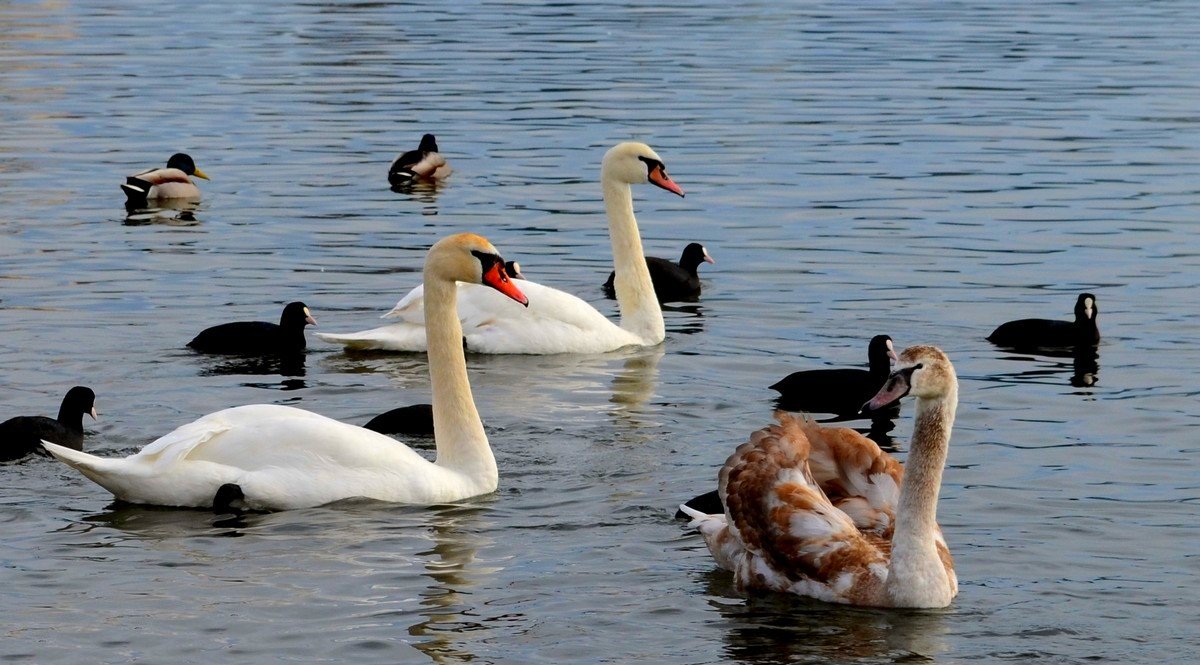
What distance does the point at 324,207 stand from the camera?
22312 mm

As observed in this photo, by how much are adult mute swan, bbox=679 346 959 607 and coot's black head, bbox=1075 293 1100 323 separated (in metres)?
5.78

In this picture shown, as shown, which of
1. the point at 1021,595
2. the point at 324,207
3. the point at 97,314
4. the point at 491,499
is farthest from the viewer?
the point at 324,207

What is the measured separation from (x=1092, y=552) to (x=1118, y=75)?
2527cm

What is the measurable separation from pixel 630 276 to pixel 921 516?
7.29m

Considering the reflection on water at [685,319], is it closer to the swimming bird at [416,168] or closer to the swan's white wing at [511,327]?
the swan's white wing at [511,327]

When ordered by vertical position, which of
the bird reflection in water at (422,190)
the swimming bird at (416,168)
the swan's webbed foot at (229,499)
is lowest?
the swan's webbed foot at (229,499)

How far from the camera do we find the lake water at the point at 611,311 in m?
9.16

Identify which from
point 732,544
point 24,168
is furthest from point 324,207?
point 732,544

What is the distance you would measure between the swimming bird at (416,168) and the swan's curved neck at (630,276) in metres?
7.28

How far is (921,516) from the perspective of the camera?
9016mm

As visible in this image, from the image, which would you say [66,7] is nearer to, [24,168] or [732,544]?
[24,168]

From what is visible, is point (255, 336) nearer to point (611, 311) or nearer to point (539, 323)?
point (539, 323)

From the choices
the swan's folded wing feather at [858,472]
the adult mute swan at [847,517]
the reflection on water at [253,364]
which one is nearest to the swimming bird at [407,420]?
the reflection on water at [253,364]

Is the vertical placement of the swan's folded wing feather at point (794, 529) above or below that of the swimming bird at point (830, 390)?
below
